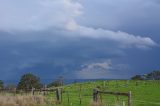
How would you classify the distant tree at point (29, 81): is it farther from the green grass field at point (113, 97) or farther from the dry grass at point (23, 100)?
the dry grass at point (23, 100)

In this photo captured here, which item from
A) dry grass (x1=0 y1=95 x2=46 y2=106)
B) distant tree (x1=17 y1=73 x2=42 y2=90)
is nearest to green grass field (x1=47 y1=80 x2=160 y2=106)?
dry grass (x1=0 y1=95 x2=46 y2=106)

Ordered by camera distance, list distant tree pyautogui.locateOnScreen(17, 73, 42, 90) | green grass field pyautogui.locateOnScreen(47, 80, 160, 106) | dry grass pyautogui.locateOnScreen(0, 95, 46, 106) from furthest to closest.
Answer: distant tree pyautogui.locateOnScreen(17, 73, 42, 90)
green grass field pyautogui.locateOnScreen(47, 80, 160, 106)
dry grass pyautogui.locateOnScreen(0, 95, 46, 106)

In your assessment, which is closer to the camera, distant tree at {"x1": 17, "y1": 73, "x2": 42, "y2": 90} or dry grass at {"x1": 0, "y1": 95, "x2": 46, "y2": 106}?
dry grass at {"x1": 0, "y1": 95, "x2": 46, "y2": 106}

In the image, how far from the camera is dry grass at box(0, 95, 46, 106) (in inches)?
1551

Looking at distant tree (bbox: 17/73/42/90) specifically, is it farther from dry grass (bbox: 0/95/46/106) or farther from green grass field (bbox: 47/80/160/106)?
dry grass (bbox: 0/95/46/106)

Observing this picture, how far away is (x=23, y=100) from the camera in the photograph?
40594 millimetres

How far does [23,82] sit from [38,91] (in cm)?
4315

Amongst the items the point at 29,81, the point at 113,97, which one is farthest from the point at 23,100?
the point at 29,81

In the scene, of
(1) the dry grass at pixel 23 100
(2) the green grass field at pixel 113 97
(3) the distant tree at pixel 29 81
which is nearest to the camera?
(1) the dry grass at pixel 23 100

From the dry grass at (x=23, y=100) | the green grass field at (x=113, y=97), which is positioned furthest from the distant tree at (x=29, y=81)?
the dry grass at (x=23, y=100)

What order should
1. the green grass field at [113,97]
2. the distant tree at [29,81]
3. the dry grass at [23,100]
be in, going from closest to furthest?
1. the dry grass at [23,100]
2. the green grass field at [113,97]
3. the distant tree at [29,81]

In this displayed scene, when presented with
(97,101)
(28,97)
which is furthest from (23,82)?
(97,101)

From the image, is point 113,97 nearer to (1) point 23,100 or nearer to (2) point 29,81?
(1) point 23,100

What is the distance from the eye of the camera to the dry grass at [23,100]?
39.4m
